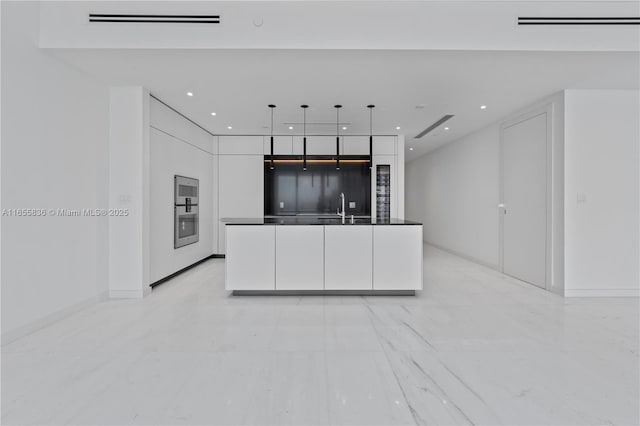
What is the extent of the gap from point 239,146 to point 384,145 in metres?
3.12

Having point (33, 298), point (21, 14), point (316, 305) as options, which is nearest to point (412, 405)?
point (316, 305)

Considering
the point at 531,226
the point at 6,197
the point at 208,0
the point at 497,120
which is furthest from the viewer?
the point at 497,120

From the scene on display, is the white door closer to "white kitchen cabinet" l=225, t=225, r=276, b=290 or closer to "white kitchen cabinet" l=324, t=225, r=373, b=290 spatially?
"white kitchen cabinet" l=324, t=225, r=373, b=290

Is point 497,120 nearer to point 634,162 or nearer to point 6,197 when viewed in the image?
point 634,162

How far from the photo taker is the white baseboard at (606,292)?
4363 millimetres

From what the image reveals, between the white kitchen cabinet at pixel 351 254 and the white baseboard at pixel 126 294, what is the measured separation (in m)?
2.45

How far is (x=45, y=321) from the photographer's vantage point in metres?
3.25

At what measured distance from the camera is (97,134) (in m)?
4.02

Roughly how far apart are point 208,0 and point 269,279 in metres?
3.15

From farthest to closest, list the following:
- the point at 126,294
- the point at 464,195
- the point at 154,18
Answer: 1. the point at 464,195
2. the point at 126,294
3. the point at 154,18

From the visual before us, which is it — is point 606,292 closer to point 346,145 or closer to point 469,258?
point 469,258

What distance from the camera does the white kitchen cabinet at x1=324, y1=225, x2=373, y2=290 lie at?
430 cm

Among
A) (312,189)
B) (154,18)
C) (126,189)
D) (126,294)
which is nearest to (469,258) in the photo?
(312,189)

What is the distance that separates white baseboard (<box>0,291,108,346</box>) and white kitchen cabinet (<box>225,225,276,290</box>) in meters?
1.59
